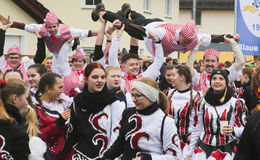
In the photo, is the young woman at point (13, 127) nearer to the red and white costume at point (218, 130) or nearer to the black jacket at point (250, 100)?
the red and white costume at point (218, 130)

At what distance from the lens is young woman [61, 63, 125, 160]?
296 inches

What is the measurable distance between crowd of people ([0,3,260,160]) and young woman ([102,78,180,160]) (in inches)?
0.4

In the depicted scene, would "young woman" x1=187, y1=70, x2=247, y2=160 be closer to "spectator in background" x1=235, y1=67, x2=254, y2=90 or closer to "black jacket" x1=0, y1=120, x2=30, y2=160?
"black jacket" x1=0, y1=120, x2=30, y2=160

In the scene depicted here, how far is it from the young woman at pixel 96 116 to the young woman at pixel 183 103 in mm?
2782

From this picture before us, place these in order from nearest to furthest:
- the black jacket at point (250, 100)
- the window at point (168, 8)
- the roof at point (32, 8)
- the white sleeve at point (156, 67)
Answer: the white sleeve at point (156, 67)
the black jacket at point (250, 100)
the roof at point (32, 8)
the window at point (168, 8)

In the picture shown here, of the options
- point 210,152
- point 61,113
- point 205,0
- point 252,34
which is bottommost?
point 210,152

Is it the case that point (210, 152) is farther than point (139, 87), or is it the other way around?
point (210, 152)

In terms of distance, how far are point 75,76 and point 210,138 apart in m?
3.12

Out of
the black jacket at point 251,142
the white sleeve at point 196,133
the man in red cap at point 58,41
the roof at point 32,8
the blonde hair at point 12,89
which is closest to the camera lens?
the black jacket at point 251,142

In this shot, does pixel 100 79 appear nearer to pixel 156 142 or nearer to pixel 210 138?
pixel 156 142

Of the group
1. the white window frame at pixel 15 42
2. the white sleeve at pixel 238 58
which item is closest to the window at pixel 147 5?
the white window frame at pixel 15 42

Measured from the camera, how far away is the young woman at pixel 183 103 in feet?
33.6

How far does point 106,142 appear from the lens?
7562mm

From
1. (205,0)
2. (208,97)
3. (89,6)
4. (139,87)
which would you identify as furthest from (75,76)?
(205,0)
